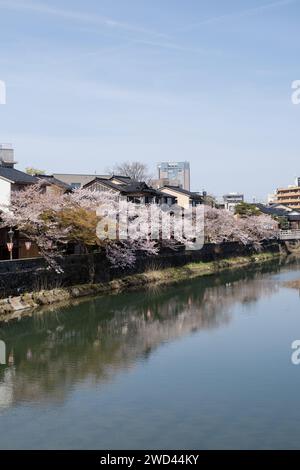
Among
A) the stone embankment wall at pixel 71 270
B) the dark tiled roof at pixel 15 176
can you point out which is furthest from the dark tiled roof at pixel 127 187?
the dark tiled roof at pixel 15 176

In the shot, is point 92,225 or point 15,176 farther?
point 15,176

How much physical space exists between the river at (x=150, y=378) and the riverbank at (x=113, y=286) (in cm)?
83

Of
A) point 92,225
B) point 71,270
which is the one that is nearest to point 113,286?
point 71,270

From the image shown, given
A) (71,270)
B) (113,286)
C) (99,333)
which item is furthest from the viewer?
(113,286)

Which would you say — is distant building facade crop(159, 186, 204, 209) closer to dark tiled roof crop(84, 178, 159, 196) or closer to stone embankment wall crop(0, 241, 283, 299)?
dark tiled roof crop(84, 178, 159, 196)

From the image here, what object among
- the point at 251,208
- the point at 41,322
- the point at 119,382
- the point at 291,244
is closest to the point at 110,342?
the point at 41,322

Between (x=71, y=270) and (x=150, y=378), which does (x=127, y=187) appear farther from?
(x=150, y=378)

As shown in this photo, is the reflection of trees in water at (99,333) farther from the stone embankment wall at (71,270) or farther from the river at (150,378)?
the stone embankment wall at (71,270)

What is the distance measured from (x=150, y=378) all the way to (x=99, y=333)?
639 cm

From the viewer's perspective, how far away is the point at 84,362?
50.6ft

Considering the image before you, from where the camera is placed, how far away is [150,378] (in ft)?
Answer: 44.7

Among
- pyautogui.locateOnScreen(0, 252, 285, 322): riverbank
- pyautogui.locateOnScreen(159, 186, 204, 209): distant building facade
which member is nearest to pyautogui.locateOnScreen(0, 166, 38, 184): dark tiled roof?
pyautogui.locateOnScreen(0, 252, 285, 322): riverbank

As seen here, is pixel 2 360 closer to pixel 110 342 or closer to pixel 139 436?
pixel 110 342

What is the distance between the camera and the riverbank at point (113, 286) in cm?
2147
